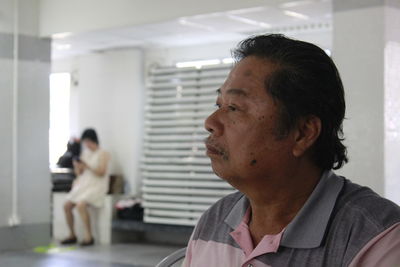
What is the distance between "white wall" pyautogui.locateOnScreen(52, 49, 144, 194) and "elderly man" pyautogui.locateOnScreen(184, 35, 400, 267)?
7.27 metres

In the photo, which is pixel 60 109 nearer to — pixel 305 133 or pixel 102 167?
pixel 102 167

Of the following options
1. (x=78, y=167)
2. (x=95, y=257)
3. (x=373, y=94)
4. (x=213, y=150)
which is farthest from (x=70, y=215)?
(x=213, y=150)

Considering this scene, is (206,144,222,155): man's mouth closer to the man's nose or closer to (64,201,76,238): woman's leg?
the man's nose

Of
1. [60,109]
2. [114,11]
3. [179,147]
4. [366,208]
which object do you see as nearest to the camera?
[366,208]

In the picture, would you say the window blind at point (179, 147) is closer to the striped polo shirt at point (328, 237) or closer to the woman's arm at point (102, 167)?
the woman's arm at point (102, 167)

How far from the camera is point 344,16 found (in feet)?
15.9

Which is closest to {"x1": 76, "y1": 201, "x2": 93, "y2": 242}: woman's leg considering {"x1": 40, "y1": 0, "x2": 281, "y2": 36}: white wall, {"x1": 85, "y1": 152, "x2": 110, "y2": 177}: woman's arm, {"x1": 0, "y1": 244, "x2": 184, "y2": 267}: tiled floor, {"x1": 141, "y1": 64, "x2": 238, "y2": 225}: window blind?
{"x1": 0, "y1": 244, "x2": 184, "y2": 267}: tiled floor

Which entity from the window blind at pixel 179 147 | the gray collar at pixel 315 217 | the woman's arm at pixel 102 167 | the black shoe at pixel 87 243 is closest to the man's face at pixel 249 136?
the gray collar at pixel 315 217

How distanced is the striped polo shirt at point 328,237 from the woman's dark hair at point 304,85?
145 mm

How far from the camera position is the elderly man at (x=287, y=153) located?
56.9 inches

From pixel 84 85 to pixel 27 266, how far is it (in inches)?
160

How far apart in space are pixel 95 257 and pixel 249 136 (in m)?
5.77

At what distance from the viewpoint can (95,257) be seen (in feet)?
22.9

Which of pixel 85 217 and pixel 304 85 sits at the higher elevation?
pixel 304 85
